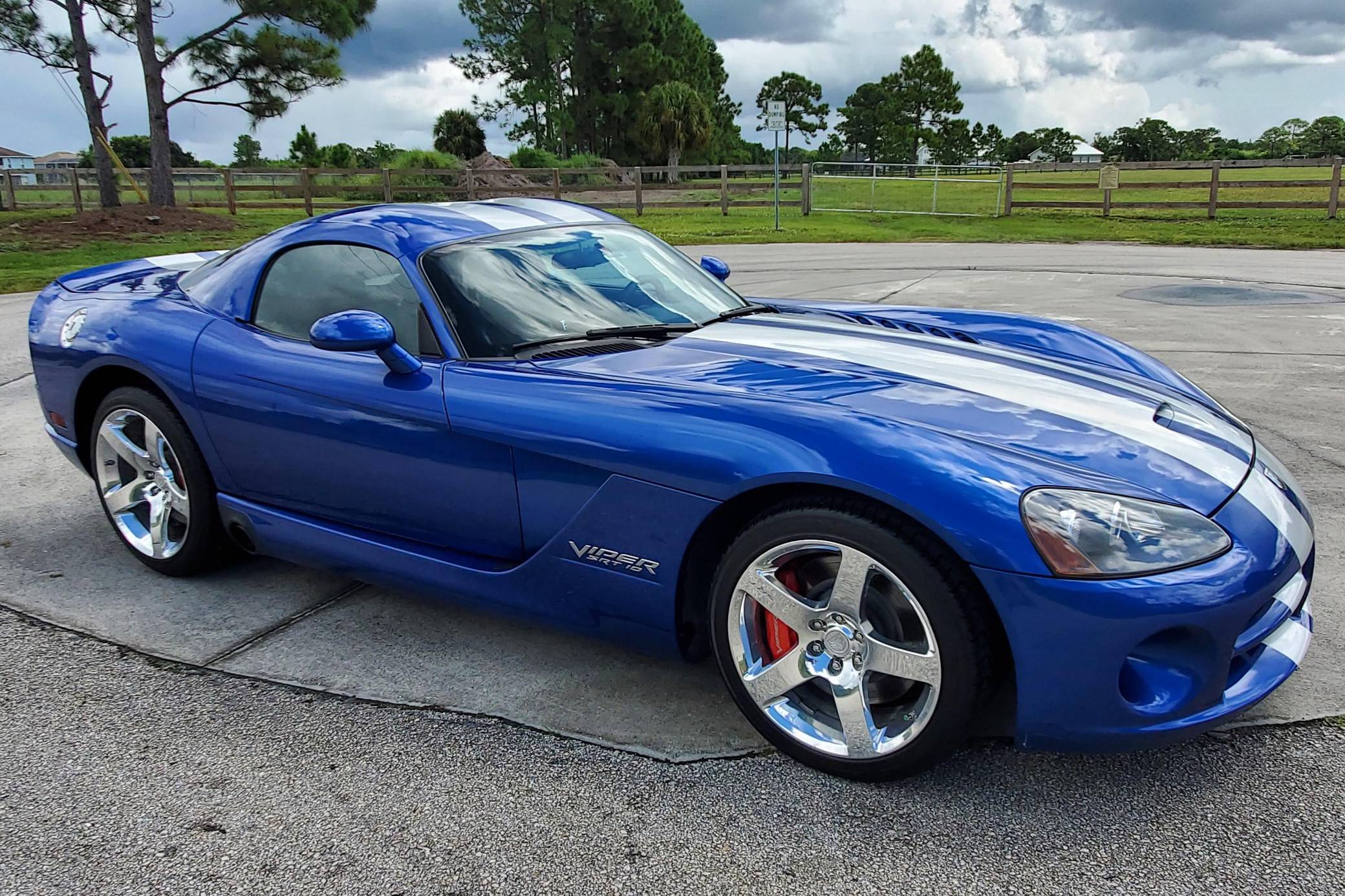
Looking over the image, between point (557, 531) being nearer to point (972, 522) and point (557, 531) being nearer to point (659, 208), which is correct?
point (972, 522)

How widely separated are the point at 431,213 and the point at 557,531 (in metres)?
1.43

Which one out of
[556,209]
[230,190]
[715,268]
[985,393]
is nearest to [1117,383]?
[985,393]

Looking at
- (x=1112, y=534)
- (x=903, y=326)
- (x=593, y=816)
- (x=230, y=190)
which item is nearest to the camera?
(x=1112, y=534)

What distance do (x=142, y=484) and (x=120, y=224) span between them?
789 inches

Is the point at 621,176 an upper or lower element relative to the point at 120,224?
upper

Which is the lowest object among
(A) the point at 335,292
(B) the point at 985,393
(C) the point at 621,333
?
(B) the point at 985,393

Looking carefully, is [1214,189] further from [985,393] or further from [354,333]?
[354,333]

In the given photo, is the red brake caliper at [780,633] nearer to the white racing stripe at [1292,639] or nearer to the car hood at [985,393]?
the car hood at [985,393]

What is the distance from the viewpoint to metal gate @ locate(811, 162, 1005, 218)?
2538 centimetres

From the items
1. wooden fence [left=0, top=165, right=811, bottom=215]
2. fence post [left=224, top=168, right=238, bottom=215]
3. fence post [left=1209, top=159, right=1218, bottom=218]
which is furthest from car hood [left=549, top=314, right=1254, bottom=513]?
fence post [left=224, top=168, right=238, bottom=215]

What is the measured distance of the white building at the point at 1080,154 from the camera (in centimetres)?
9738

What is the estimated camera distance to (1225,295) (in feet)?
32.8

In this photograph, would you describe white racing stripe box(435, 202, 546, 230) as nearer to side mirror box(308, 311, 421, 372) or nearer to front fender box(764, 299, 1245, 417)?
side mirror box(308, 311, 421, 372)

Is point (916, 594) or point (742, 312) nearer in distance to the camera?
point (916, 594)
